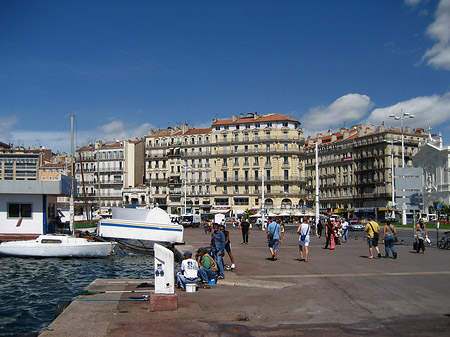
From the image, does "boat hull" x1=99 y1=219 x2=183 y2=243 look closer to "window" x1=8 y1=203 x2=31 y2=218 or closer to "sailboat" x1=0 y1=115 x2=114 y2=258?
"sailboat" x1=0 y1=115 x2=114 y2=258

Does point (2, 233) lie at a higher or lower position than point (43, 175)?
lower

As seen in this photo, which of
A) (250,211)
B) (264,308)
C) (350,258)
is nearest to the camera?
(264,308)

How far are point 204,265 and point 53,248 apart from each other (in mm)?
17449

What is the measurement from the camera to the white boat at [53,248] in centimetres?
2755

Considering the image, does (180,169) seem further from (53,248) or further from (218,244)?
(218,244)

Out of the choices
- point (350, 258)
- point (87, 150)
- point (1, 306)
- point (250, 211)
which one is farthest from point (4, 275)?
point (87, 150)

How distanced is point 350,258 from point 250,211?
228 ft

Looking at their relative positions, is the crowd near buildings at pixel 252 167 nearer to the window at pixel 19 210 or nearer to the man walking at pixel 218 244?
the window at pixel 19 210

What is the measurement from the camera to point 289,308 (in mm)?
10039

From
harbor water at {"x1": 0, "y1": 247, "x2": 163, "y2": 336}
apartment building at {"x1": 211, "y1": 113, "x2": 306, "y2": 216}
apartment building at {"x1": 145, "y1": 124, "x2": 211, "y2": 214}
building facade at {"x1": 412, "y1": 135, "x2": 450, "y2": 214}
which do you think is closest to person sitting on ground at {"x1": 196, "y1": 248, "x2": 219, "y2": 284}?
harbor water at {"x1": 0, "y1": 247, "x2": 163, "y2": 336}

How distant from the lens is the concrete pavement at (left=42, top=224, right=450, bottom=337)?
835 centimetres

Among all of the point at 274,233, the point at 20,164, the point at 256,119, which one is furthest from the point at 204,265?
the point at 20,164

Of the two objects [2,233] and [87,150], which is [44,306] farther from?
[87,150]

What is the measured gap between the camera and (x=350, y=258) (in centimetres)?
2033
